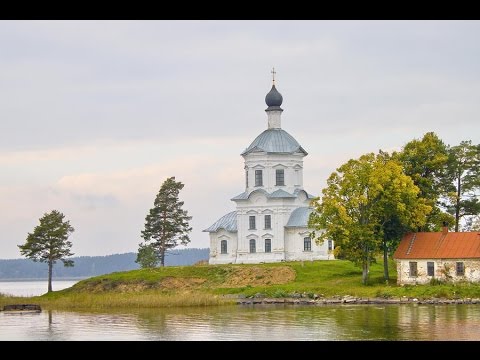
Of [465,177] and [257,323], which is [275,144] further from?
[257,323]

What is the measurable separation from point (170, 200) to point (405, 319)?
151 ft

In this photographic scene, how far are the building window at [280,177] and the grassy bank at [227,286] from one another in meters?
10.5

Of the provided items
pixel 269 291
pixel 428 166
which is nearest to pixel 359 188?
pixel 428 166

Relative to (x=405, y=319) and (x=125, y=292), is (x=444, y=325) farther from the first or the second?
(x=125, y=292)

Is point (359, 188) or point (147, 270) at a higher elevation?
point (359, 188)

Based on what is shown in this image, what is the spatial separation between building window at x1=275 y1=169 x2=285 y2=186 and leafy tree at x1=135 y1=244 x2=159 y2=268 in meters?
13.1

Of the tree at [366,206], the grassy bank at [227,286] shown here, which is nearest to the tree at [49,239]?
the grassy bank at [227,286]

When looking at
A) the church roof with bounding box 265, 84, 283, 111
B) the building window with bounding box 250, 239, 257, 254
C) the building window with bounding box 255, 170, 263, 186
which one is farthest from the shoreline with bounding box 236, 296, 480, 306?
the church roof with bounding box 265, 84, 283, 111

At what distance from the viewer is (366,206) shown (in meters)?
59.4

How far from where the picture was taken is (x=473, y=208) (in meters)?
65.1

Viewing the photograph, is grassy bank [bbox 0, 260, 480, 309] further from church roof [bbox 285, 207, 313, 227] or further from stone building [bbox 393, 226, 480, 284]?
church roof [bbox 285, 207, 313, 227]

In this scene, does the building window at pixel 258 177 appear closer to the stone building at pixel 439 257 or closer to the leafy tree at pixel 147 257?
the leafy tree at pixel 147 257
